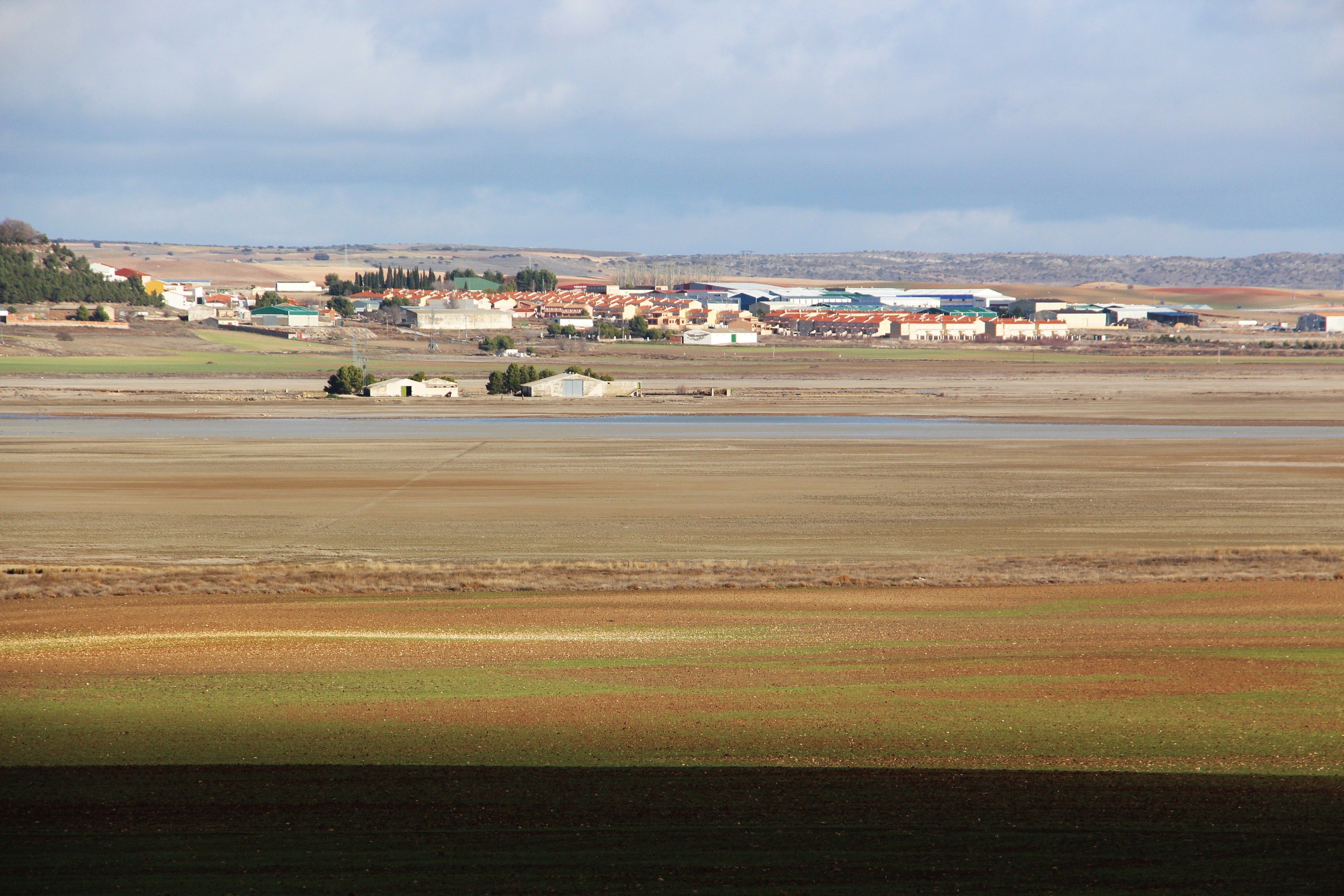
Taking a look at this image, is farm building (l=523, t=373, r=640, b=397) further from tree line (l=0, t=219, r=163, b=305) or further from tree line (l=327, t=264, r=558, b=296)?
tree line (l=327, t=264, r=558, b=296)

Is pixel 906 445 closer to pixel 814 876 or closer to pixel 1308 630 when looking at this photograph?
pixel 1308 630

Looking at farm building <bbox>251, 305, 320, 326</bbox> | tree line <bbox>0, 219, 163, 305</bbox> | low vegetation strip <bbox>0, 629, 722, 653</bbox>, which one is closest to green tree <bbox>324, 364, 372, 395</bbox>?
farm building <bbox>251, 305, 320, 326</bbox>

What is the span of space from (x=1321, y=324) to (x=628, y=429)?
15589 centimetres

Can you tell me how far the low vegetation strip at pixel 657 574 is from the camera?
23.3 metres

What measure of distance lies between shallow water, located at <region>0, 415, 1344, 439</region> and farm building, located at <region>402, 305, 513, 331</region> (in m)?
78.1

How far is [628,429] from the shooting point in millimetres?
57062

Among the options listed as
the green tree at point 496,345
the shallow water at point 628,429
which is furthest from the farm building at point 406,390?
Answer: the green tree at point 496,345

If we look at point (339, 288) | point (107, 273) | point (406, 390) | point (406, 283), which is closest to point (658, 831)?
point (406, 390)

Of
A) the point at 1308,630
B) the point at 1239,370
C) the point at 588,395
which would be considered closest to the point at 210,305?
the point at 588,395

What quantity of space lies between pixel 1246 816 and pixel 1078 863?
2020 millimetres

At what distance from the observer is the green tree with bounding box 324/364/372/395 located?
78.8 m

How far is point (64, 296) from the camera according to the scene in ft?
479

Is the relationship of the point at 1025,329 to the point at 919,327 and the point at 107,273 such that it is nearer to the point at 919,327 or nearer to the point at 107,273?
the point at 919,327

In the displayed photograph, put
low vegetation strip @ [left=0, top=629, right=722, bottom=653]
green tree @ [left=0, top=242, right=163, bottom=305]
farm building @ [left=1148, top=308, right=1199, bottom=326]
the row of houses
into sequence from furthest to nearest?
farm building @ [left=1148, top=308, right=1199, bottom=326]
the row of houses
green tree @ [left=0, top=242, right=163, bottom=305]
low vegetation strip @ [left=0, top=629, right=722, bottom=653]
